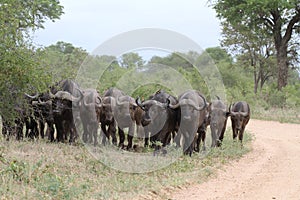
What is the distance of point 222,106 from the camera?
14.8 metres

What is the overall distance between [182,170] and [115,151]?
87.2 inches

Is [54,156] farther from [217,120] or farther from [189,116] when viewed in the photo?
[217,120]

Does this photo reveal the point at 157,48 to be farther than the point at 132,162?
Yes

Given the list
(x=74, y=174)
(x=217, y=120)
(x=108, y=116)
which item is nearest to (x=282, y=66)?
(x=217, y=120)

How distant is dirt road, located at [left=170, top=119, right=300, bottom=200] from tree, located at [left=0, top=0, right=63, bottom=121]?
420 cm

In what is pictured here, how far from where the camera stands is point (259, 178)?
10.3m

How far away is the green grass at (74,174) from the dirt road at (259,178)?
36 centimetres

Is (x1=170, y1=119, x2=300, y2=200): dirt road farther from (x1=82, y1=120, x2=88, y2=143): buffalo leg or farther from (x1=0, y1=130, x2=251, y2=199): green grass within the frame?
(x1=82, y1=120, x2=88, y2=143): buffalo leg

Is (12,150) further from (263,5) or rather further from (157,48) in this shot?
(263,5)

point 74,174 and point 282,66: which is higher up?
point 282,66

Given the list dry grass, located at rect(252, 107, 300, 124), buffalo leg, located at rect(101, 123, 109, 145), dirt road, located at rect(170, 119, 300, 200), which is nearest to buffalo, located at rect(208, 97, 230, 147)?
dirt road, located at rect(170, 119, 300, 200)

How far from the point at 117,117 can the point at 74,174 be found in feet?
14.1

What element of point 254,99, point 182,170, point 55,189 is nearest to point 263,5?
point 254,99

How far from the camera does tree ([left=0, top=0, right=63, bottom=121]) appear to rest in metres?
9.89
